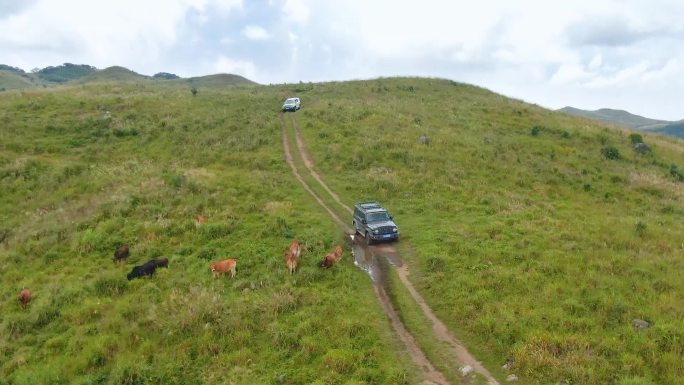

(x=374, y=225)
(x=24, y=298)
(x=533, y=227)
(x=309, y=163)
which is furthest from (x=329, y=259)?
(x=309, y=163)

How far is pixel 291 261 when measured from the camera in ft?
66.9

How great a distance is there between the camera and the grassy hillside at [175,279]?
14375mm

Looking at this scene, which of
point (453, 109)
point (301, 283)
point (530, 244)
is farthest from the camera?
point (453, 109)

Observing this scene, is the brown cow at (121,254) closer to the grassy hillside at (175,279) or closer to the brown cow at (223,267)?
the grassy hillside at (175,279)

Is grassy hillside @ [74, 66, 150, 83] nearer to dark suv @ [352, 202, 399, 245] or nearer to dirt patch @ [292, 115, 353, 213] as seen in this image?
dirt patch @ [292, 115, 353, 213]

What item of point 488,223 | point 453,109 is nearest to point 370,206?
point 488,223

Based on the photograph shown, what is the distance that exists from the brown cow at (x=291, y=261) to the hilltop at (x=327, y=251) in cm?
54

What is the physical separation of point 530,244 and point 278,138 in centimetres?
3018

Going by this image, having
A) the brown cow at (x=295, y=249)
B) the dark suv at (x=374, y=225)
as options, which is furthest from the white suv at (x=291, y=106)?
the brown cow at (x=295, y=249)

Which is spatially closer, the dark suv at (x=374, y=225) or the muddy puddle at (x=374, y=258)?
the muddy puddle at (x=374, y=258)

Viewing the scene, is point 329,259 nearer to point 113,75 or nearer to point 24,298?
point 24,298

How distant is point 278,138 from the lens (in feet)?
154

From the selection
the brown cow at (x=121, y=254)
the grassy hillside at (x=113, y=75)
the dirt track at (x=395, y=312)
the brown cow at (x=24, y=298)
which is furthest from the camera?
the grassy hillside at (x=113, y=75)

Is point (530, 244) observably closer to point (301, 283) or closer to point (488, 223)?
point (488, 223)
